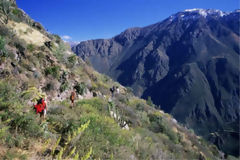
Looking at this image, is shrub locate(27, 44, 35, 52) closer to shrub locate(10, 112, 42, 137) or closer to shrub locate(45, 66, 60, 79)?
shrub locate(45, 66, 60, 79)

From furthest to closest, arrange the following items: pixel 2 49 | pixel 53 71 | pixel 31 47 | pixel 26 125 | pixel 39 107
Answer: pixel 31 47 → pixel 53 71 → pixel 2 49 → pixel 39 107 → pixel 26 125

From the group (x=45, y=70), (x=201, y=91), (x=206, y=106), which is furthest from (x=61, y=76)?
→ (x=201, y=91)

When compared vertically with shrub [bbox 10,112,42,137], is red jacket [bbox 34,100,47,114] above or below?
above

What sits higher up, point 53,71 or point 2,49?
point 2,49

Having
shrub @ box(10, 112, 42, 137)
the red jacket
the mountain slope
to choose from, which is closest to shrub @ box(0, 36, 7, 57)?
the mountain slope

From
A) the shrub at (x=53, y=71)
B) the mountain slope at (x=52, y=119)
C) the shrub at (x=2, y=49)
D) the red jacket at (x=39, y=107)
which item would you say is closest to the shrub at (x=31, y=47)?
the mountain slope at (x=52, y=119)

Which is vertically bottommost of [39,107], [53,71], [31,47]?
[39,107]

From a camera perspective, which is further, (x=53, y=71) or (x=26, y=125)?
(x=53, y=71)

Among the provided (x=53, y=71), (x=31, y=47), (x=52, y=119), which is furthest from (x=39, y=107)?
(x=31, y=47)

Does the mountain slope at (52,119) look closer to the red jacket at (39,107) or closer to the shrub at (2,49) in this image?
the shrub at (2,49)

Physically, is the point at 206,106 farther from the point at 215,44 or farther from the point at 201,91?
the point at 215,44

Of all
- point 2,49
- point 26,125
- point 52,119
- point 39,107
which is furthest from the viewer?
point 2,49

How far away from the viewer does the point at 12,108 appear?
4684 mm

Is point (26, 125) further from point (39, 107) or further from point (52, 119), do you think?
point (52, 119)
